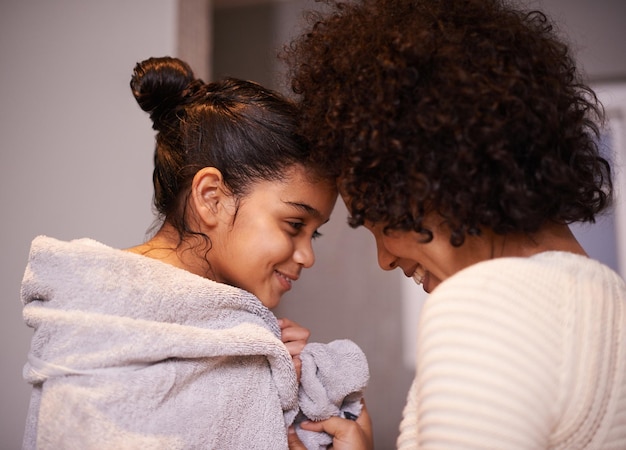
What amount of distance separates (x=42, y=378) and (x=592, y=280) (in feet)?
2.50

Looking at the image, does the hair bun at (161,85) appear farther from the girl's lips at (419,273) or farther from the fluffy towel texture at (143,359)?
the girl's lips at (419,273)

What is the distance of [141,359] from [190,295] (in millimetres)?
133

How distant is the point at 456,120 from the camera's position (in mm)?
721

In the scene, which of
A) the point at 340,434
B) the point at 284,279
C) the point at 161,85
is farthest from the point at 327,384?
the point at 161,85

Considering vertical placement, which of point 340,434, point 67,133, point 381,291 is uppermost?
point 67,133

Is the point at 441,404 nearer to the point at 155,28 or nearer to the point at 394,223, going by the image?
the point at 394,223

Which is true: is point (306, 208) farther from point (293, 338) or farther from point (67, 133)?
point (67, 133)

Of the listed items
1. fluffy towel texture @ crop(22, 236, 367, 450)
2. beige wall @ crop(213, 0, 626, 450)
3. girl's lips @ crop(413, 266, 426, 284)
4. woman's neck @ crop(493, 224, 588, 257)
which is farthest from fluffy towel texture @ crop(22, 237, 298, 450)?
beige wall @ crop(213, 0, 626, 450)

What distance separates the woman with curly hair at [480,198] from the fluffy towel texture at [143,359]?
279mm

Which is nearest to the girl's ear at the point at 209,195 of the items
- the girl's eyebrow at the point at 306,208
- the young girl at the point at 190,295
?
the young girl at the point at 190,295

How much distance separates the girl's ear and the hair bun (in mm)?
174

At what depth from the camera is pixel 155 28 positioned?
6.73 feet

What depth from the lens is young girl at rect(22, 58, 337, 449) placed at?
0.89 meters

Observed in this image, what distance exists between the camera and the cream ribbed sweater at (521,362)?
0.60 meters
